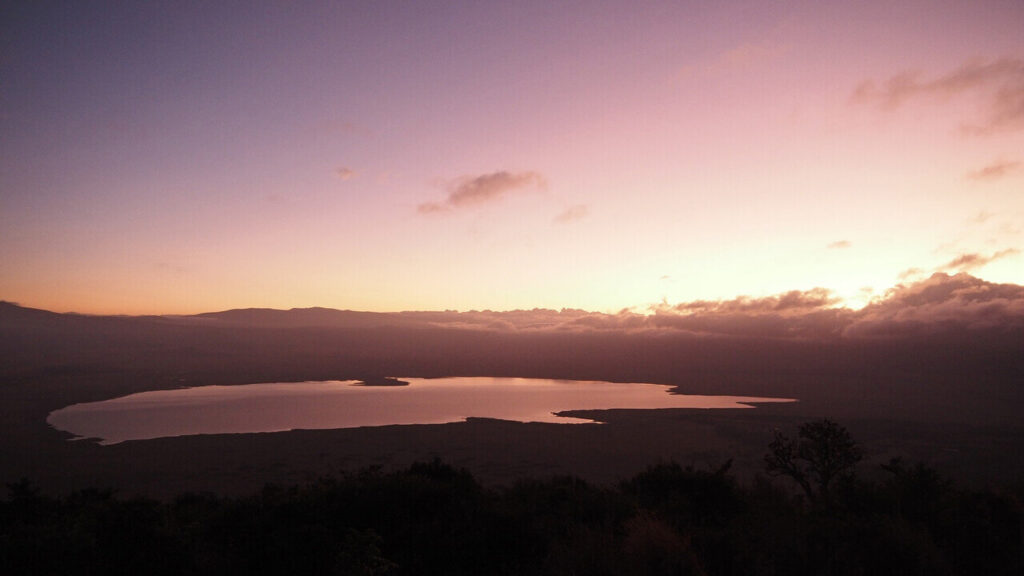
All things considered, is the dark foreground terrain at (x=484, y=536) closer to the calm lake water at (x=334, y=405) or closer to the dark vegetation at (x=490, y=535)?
the dark vegetation at (x=490, y=535)

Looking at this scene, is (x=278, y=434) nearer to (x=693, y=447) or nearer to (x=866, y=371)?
(x=693, y=447)

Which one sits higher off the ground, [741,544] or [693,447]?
[741,544]

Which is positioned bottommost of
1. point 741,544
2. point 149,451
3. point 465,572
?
point 149,451

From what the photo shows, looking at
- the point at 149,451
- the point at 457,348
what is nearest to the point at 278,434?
the point at 149,451

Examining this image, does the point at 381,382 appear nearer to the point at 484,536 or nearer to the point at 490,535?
the point at 490,535

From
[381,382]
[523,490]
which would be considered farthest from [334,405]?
[523,490]

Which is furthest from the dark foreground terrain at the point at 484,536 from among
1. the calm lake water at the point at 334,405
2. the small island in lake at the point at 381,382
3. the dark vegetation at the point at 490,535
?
the small island in lake at the point at 381,382
